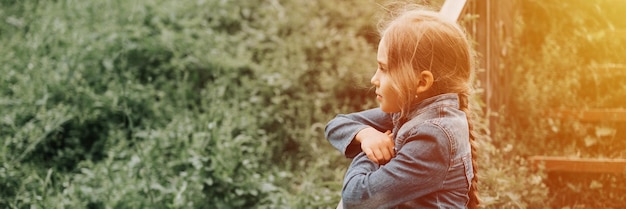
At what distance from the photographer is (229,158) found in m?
4.27

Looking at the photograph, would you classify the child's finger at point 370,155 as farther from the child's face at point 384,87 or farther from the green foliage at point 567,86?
the green foliage at point 567,86

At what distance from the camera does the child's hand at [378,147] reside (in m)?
1.87

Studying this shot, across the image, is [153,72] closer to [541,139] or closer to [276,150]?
[276,150]

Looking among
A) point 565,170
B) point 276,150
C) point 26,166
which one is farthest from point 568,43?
point 26,166

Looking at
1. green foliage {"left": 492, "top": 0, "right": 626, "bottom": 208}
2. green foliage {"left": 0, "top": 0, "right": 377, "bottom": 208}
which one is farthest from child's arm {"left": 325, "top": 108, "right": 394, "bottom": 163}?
green foliage {"left": 492, "top": 0, "right": 626, "bottom": 208}

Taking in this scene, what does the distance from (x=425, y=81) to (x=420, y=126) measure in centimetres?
13

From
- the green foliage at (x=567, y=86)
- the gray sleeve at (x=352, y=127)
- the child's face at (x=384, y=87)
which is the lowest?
the green foliage at (x=567, y=86)

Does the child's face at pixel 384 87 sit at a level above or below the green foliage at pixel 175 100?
above

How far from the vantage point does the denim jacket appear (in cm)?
177

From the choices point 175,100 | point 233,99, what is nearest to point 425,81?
point 233,99

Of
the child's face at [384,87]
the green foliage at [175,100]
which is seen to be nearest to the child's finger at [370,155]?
the child's face at [384,87]

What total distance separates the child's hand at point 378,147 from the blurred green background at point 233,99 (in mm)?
1797

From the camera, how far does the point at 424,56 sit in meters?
1.83

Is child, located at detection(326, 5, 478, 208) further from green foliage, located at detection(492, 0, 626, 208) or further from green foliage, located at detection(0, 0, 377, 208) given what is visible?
green foliage, located at detection(492, 0, 626, 208)
